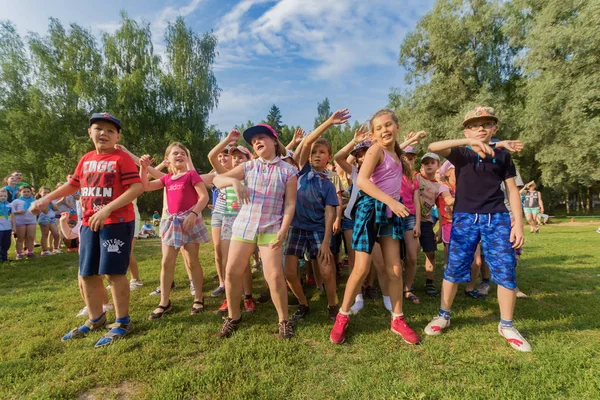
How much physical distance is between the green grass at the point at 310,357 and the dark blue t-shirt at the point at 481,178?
54.6 inches

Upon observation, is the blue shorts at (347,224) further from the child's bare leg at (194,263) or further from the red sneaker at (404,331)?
the child's bare leg at (194,263)

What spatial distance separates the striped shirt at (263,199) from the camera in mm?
3186

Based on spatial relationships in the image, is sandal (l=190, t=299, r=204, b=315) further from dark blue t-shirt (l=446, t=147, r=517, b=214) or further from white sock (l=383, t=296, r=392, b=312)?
dark blue t-shirt (l=446, t=147, r=517, b=214)

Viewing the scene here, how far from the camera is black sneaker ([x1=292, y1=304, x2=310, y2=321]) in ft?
12.1

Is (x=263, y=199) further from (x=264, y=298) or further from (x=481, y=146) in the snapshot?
(x=481, y=146)

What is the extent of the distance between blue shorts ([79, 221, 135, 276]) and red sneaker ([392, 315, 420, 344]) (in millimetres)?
3059

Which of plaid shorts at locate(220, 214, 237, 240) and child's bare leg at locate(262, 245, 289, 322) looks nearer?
child's bare leg at locate(262, 245, 289, 322)

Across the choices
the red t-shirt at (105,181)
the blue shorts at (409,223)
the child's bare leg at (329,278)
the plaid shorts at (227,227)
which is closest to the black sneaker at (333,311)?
the child's bare leg at (329,278)

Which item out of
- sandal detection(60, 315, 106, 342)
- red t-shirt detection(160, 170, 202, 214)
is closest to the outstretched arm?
red t-shirt detection(160, 170, 202, 214)

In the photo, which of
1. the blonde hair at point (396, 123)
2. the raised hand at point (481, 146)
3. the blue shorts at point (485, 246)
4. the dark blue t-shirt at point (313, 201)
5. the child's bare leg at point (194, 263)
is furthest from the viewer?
the child's bare leg at point (194, 263)

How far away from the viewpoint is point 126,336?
10.9ft

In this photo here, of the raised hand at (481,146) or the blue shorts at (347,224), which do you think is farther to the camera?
the blue shorts at (347,224)

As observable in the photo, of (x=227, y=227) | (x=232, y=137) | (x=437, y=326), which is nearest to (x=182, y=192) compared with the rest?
(x=227, y=227)

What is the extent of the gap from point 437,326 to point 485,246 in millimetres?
1018
